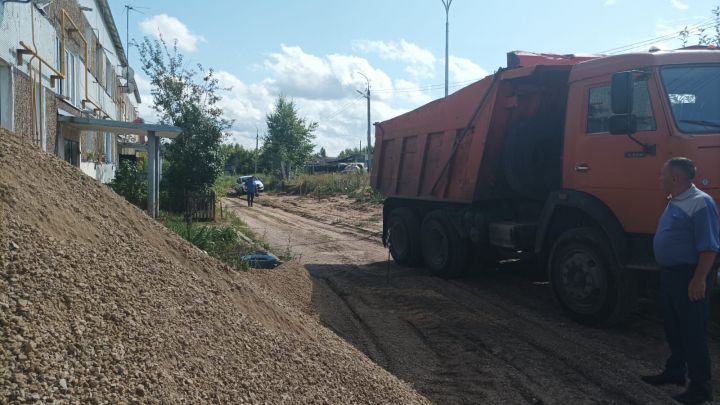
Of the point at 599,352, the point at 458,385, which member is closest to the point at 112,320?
the point at 458,385

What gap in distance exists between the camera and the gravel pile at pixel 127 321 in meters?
2.68

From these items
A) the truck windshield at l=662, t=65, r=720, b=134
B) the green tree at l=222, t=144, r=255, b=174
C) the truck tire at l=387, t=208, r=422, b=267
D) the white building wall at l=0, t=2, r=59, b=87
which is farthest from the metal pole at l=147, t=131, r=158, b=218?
the green tree at l=222, t=144, r=255, b=174

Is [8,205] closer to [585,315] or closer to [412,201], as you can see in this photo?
[585,315]

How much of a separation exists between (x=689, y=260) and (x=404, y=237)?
6501 mm

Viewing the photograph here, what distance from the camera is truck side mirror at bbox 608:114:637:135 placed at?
597cm

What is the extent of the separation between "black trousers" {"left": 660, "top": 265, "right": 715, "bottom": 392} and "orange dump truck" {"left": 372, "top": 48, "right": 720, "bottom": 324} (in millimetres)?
1099

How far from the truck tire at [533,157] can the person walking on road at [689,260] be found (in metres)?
3.12

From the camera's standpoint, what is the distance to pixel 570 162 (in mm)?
6883

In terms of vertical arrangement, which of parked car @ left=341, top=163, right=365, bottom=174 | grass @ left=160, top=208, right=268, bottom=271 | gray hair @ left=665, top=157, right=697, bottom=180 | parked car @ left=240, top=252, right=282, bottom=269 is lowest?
parked car @ left=240, top=252, right=282, bottom=269

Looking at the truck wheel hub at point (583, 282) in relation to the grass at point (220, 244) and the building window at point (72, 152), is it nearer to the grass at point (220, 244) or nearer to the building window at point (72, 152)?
the grass at point (220, 244)

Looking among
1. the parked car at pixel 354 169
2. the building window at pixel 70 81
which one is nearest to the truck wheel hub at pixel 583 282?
the building window at pixel 70 81

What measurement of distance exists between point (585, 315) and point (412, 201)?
491 centimetres

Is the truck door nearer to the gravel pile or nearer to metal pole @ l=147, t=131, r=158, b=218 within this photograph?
the gravel pile

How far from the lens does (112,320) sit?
3.15 metres
